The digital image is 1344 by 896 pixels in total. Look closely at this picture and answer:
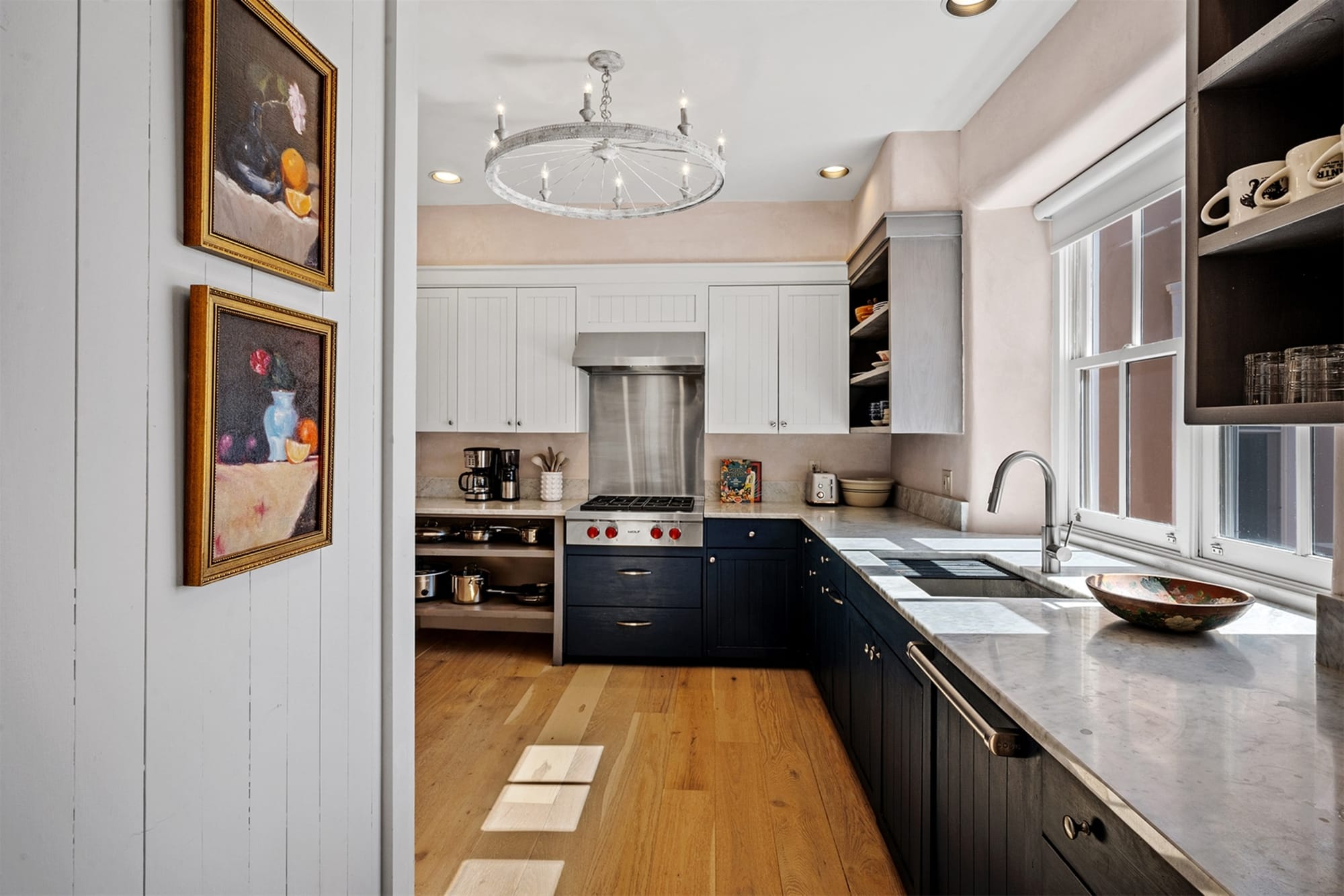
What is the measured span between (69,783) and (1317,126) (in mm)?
2087

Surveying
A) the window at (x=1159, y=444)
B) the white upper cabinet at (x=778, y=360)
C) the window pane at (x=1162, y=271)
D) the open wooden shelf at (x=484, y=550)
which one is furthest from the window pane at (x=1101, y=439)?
the open wooden shelf at (x=484, y=550)

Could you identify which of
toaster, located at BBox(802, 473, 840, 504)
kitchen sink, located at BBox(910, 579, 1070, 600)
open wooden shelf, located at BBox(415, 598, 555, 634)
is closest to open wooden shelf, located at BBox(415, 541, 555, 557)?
open wooden shelf, located at BBox(415, 598, 555, 634)

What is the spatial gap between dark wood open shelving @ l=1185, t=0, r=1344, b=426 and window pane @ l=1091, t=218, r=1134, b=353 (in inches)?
52.0

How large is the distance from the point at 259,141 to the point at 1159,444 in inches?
105

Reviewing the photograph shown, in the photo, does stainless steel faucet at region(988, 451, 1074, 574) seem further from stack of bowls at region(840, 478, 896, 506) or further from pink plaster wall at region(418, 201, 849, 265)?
pink plaster wall at region(418, 201, 849, 265)

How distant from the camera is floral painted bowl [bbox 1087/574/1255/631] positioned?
1381mm

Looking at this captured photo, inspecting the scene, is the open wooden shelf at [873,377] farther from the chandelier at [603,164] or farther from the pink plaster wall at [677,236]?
the chandelier at [603,164]

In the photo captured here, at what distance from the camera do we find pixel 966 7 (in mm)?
2234

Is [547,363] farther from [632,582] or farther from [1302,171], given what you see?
[1302,171]

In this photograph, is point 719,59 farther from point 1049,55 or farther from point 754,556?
point 754,556

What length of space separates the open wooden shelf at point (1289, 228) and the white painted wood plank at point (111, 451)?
5.14 feet

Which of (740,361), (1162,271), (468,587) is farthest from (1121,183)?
(468,587)

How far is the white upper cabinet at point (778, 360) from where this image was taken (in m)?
4.04

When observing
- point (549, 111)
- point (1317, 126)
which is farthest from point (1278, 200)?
point (549, 111)
